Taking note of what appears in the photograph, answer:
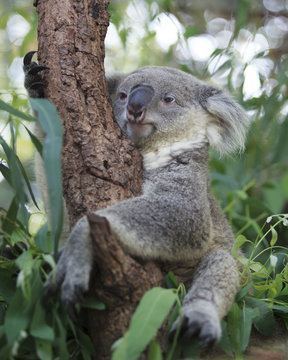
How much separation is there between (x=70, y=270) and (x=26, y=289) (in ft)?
0.60

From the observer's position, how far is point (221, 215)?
9.21 feet

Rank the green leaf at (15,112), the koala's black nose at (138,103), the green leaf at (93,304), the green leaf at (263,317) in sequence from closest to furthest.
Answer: the green leaf at (93,304) → the green leaf at (15,112) → the green leaf at (263,317) → the koala's black nose at (138,103)

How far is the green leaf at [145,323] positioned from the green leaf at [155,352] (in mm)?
122

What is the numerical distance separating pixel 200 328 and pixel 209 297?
23cm

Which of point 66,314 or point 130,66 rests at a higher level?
point 130,66

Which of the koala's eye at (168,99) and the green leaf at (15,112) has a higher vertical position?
the koala's eye at (168,99)

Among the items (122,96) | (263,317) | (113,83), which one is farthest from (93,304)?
(113,83)

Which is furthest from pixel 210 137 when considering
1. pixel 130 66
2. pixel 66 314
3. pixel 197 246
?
pixel 130 66

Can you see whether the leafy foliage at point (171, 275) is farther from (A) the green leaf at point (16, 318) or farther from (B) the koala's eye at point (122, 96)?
(B) the koala's eye at point (122, 96)

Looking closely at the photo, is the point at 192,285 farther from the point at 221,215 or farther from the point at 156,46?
the point at 156,46

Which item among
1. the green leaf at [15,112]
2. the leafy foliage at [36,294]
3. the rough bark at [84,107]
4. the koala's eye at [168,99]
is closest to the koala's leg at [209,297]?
the leafy foliage at [36,294]

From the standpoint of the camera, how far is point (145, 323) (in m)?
1.55

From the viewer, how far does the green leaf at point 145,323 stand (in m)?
1.49

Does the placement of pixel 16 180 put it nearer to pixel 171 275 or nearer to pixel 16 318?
pixel 16 318
